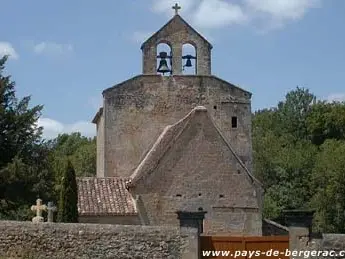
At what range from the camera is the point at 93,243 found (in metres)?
18.7

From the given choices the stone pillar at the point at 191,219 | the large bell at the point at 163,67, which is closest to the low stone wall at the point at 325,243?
the stone pillar at the point at 191,219

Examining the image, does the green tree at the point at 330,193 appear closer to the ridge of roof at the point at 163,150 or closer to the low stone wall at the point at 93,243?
the ridge of roof at the point at 163,150

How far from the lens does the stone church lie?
26719 mm

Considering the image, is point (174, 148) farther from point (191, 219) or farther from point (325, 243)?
point (325, 243)

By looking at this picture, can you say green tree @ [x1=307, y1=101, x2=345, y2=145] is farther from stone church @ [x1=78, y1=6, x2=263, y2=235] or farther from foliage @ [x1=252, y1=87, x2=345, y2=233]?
stone church @ [x1=78, y1=6, x2=263, y2=235]

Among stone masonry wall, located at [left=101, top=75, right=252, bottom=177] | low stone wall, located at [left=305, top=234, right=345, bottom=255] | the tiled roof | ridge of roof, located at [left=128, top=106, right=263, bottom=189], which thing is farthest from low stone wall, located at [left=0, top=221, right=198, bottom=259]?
stone masonry wall, located at [left=101, top=75, right=252, bottom=177]

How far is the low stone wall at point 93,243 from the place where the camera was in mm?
18672

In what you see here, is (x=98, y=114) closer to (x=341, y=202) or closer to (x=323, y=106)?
(x=341, y=202)

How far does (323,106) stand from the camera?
6094cm

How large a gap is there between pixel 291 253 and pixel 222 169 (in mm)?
9453

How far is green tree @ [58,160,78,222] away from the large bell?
309 inches

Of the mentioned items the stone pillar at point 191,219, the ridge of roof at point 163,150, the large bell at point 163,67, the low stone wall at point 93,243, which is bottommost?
the low stone wall at point 93,243

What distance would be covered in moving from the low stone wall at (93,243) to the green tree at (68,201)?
564 cm

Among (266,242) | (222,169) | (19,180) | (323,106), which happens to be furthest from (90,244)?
(323,106)
